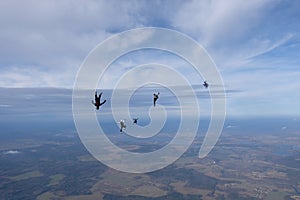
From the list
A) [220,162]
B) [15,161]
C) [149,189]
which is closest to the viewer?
[149,189]

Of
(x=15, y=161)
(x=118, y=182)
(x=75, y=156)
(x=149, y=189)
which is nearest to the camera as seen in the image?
(x=149, y=189)

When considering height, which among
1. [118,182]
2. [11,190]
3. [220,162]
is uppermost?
[220,162]

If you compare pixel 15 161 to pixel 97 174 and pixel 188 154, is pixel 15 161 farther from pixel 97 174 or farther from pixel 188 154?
pixel 188 154

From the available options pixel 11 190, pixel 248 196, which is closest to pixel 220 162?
pixel 248 196

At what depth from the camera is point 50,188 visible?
120875mm

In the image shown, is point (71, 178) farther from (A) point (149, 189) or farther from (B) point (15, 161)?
(B) point (15, 161)

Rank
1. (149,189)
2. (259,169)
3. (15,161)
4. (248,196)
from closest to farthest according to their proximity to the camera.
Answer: (248,196)
(149,189)
(259,169)
(15,161)

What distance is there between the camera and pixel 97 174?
14362 cm

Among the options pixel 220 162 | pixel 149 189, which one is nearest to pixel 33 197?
pixel 149 189

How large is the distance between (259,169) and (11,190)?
133 metres

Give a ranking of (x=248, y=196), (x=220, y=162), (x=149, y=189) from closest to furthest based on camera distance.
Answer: (x=248, y=196)
(x=149, y=189)
(x=220, y=162)

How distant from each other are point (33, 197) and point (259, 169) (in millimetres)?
121588

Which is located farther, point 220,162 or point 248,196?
point 220,162

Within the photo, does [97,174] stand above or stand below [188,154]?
below
